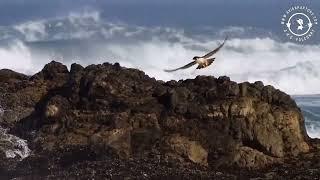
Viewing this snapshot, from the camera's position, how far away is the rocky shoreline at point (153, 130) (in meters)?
22.9

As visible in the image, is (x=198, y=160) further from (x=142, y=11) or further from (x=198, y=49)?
(x=142, y=11)

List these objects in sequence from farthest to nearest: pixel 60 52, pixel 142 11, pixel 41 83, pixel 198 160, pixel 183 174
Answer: pixel 142 11 < pixel 60 52 < pixel 41 83 < pixel 198 160 < pixel 183 174

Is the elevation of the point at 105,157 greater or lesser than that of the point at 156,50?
lesser

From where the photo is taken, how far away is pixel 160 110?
24828 millimetres

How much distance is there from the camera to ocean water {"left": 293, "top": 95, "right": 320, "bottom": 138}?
1462 inches

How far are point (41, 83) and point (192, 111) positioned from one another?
5.45 meters

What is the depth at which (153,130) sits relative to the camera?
24125mm

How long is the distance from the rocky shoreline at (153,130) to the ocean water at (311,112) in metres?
10.5

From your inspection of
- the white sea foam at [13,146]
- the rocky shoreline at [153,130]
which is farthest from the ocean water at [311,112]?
the white sea foam at [13,146]

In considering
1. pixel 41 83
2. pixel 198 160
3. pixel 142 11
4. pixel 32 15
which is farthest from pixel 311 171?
pixel 142 11

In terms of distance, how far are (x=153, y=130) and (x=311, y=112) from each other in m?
19.3

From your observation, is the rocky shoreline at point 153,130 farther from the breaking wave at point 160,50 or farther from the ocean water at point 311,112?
the breaking wave at point 160,50

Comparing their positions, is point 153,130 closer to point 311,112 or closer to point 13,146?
point 13,146

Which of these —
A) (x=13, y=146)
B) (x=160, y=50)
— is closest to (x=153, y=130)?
(x=13, y=146)
